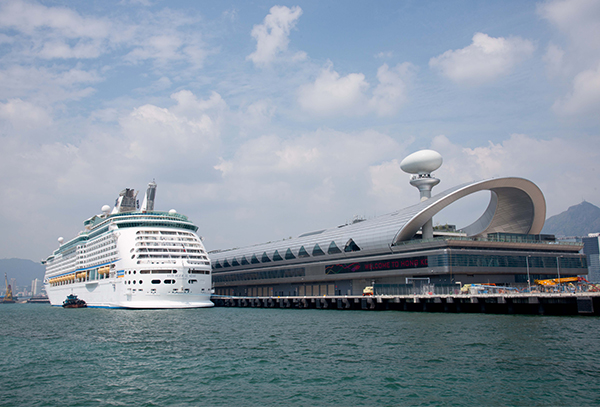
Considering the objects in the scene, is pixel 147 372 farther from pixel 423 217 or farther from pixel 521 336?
pixel 423 217

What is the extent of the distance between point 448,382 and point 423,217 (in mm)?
69545

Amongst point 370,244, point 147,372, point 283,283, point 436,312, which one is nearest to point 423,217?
point 370,244

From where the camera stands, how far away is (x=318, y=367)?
2680 centimetres

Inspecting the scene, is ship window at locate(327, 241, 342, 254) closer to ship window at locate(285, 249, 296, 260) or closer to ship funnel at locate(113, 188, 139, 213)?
ship window at locate(285, 249, 296, 260)

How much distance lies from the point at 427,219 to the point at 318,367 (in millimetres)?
68582

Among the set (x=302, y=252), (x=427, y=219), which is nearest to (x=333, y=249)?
(x=302, y=252)

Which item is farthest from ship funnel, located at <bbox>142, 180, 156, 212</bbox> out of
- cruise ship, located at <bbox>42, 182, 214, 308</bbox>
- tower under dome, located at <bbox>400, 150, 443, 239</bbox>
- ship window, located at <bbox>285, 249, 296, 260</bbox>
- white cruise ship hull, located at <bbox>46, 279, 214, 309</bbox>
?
tower under dome, located at <bbox>400, 150, 443, 239</bbox>

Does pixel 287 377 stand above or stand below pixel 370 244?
below

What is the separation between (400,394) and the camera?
21047 millimetres

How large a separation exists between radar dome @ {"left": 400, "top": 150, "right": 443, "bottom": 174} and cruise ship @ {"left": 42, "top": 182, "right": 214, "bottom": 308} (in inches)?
1747

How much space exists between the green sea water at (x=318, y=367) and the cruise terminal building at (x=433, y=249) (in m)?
38.6

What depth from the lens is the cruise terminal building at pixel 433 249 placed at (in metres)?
83.8

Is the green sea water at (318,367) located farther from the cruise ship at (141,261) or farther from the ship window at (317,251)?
the ship window at (317,251)

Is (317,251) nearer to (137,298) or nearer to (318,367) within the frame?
(137,298)
